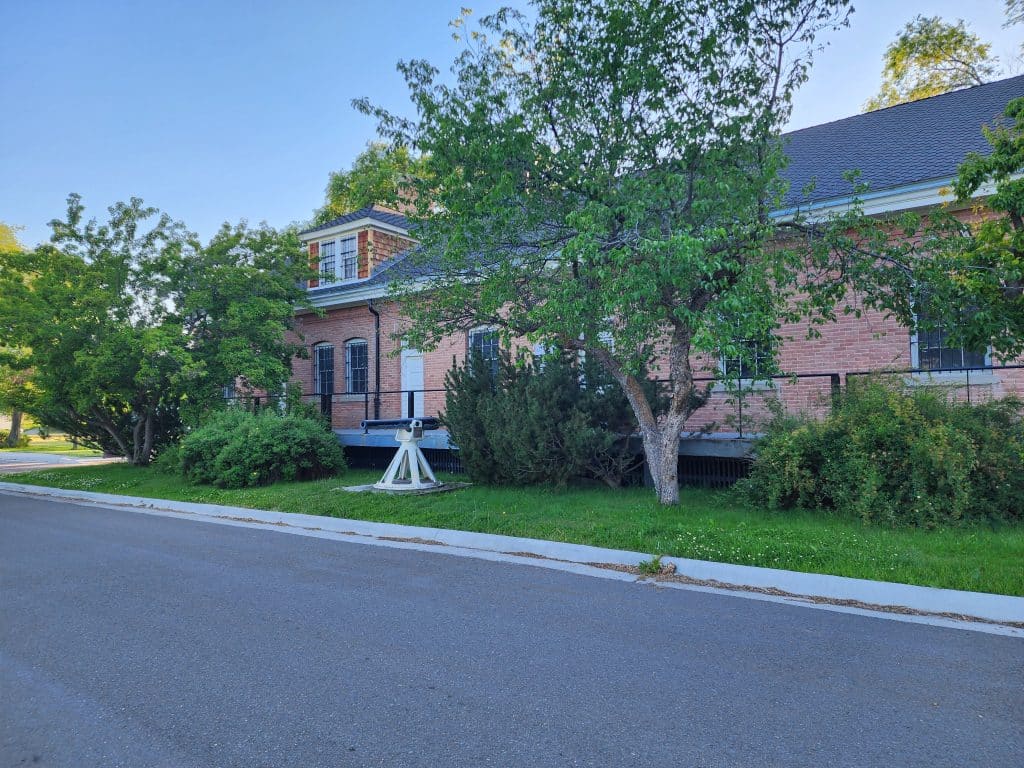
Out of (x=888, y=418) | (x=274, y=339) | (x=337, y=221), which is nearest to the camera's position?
(x=888, y=418)

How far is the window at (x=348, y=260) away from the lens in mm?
20406

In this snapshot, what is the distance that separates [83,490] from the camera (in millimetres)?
15633

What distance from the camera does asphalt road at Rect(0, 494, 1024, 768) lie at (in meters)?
3.40

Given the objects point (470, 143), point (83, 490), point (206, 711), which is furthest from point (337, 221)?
point (206, 711)

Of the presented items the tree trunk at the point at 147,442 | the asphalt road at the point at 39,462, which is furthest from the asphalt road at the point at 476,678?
the asphalt road at the point at 39,462

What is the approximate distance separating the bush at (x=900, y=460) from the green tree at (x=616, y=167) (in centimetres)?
140

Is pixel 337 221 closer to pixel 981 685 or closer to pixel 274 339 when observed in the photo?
pixel 274 339

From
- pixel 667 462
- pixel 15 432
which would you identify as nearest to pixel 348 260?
pixel 667 462

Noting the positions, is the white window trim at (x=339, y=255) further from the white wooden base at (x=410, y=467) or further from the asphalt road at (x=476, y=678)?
the asphalt road at (x=476, y=678)

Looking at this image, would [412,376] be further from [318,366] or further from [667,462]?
[667,462]

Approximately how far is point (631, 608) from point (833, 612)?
1614mm

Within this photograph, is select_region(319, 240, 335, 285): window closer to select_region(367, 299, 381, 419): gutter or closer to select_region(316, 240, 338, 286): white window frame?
select_region(316, 240, 338, 286): white window frame

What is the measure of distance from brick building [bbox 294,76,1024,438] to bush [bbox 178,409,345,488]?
6.73ft

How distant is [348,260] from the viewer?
2058cm
